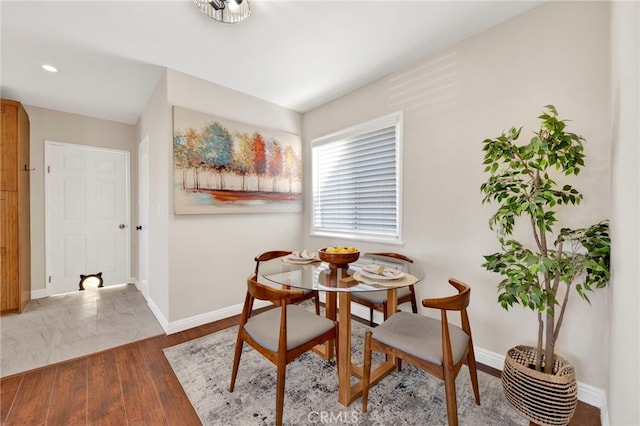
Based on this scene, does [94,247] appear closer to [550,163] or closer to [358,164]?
[358,164]

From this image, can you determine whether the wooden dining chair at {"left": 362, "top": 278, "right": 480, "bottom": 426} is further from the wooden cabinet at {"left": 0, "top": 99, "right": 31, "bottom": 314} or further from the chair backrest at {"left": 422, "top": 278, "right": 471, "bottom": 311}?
the wooden cabinet at {"left": 0, "top": 99, "right": 31, "bottom": 314}

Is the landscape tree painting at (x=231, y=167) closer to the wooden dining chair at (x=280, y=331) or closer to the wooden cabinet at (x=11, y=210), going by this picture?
the wooden dining chair at (x=280, y=331)

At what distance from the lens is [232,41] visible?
2.14m

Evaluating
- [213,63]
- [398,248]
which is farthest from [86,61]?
[398,248]

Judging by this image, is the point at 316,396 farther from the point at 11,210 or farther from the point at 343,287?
the point at 11,210

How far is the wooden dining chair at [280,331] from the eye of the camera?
1414 mm

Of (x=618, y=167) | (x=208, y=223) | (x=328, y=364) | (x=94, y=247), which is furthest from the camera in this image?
(x=94, y=247)

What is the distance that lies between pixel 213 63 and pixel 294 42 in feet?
2.82

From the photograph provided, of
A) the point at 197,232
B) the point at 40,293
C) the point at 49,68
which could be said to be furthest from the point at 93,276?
the point at 49,68

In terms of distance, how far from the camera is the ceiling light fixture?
5.67ft

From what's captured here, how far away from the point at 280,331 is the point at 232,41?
88.9 inches

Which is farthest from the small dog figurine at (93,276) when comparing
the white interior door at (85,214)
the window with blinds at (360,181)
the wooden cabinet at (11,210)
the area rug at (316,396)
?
the window with blinds at (360,181)

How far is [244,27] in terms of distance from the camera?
1984mm

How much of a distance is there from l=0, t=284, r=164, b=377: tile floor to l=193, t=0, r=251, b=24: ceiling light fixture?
2.86m
